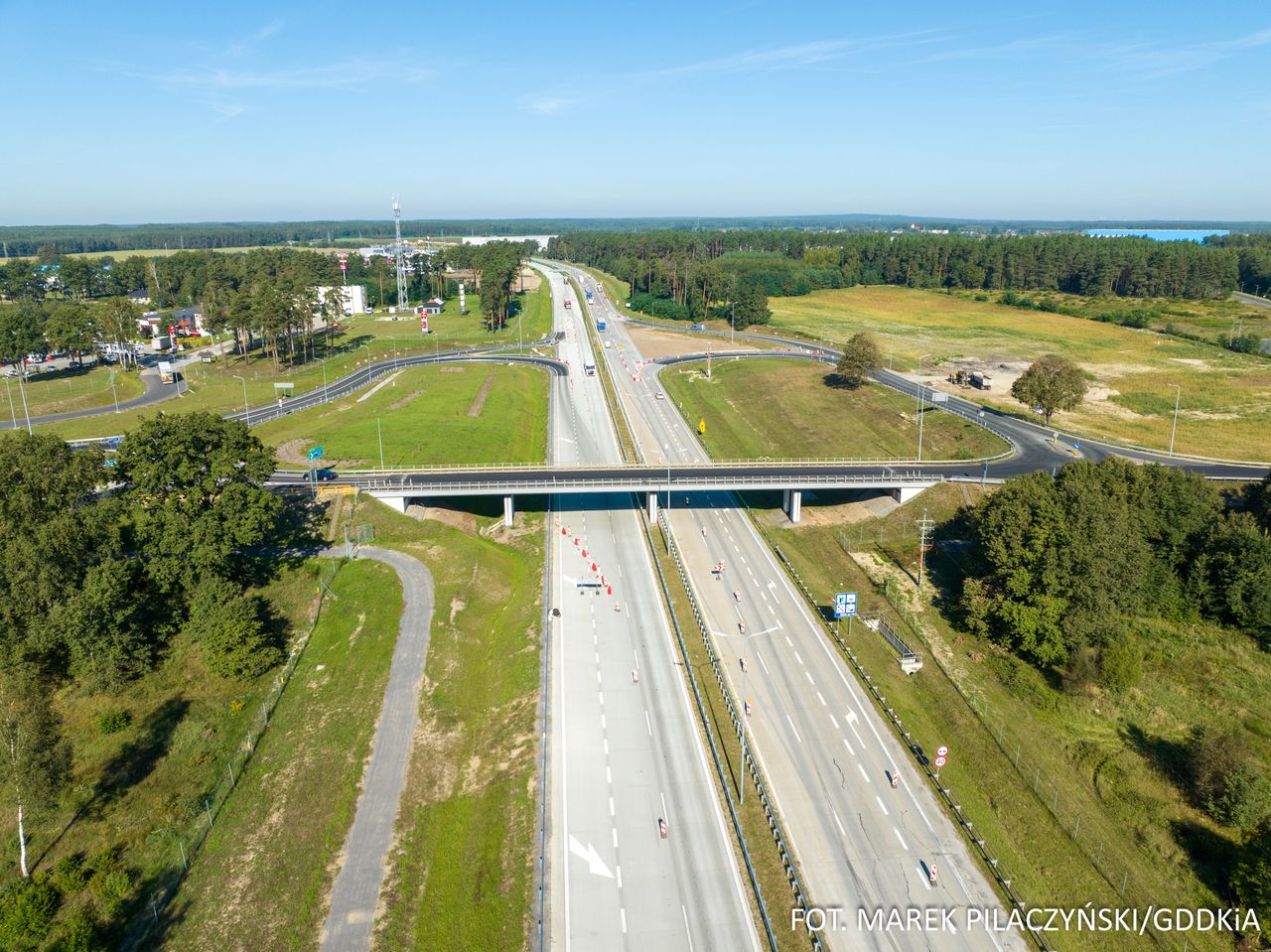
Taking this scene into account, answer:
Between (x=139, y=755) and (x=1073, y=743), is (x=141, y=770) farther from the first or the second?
(x=1073, y=743)

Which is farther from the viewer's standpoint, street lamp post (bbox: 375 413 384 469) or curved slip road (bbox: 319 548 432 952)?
street lamp post (bbox: 375 413 384 469)

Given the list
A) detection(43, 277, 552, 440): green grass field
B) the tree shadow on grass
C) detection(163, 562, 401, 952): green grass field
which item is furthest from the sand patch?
the tree shadow on grass

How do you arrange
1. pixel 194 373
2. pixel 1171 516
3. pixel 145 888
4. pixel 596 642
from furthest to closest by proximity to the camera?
pixel 194 373 < pixel 1171 516 < pixel 596 642 < pixel 145 888

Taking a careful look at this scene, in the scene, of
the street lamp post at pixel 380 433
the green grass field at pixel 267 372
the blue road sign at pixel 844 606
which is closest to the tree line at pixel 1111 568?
the blue road sign at pixel 844 606

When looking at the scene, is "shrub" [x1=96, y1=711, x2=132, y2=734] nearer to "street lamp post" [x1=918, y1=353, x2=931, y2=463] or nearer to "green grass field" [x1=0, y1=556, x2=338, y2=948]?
"green grass field" [x1=0, y1=556, x2=338, y2=948]

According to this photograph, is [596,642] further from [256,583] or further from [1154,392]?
[1154,392]

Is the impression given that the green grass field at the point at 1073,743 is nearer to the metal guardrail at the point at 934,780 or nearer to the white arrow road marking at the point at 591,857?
the metal guardrail at the point at 934,780

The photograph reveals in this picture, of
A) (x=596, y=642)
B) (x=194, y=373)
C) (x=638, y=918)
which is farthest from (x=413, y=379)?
(x=638, y=918)

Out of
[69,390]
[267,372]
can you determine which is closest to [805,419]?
[267,372]
